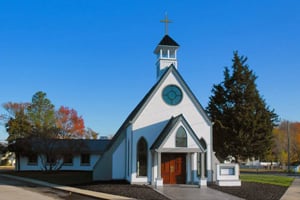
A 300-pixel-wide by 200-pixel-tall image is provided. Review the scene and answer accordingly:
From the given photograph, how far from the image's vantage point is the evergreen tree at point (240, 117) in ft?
120

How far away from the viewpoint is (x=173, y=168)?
1005 inches

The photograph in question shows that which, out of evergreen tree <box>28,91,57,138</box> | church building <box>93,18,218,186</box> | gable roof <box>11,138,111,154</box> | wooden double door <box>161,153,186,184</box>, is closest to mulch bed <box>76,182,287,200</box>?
church building <box>93,18,218,186</box>

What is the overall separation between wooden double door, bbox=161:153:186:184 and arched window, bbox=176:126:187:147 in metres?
1.52

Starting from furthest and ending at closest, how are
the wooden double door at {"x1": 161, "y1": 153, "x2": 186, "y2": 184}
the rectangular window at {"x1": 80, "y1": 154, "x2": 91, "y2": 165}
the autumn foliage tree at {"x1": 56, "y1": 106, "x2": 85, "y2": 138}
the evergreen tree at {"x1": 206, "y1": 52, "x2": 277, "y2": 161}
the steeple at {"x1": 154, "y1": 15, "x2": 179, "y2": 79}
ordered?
1. the autumn foliage tree at {"x1": 56, "y1": 106, "x2": 85, "y2": 138}
2. the rectangular window at {"x1": 80, "y1": 154, "x2": 91, "y2": 165}
3. the evergreen tree at {"x1": 206, "y1": 52, "x2": 277, "y2": 161}
4. the steeple at {"x1": 154, "y1": 15, "x2": 179, "y2": 79}
5. the wooden double door at {"x1": 161, "y1": 153, "x2": 186, "y2": 184}

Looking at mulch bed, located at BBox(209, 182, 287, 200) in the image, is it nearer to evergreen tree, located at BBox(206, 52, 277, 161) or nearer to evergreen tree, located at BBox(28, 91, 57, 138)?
evergreen tree, located at BBox(206, 52, 277, 161)

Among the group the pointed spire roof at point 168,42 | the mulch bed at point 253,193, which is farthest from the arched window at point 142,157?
the pointed spire roof at point 168,42

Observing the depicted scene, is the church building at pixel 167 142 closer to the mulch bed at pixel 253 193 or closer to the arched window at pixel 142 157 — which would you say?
the arched window at pixel 142 157

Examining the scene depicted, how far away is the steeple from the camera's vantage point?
28641 millimetres

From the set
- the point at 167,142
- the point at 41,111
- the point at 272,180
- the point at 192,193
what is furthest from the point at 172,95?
the point at 41,111

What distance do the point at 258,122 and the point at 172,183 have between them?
50.7 ft

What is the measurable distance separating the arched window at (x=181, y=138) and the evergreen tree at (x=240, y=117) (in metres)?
13.1

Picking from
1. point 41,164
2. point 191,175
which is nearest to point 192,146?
point 191,175

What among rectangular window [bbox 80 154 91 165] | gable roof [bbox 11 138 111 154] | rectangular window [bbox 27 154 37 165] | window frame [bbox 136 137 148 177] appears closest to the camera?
window frame [bbox 136 137 148 177]

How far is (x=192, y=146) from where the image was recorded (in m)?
24.5
